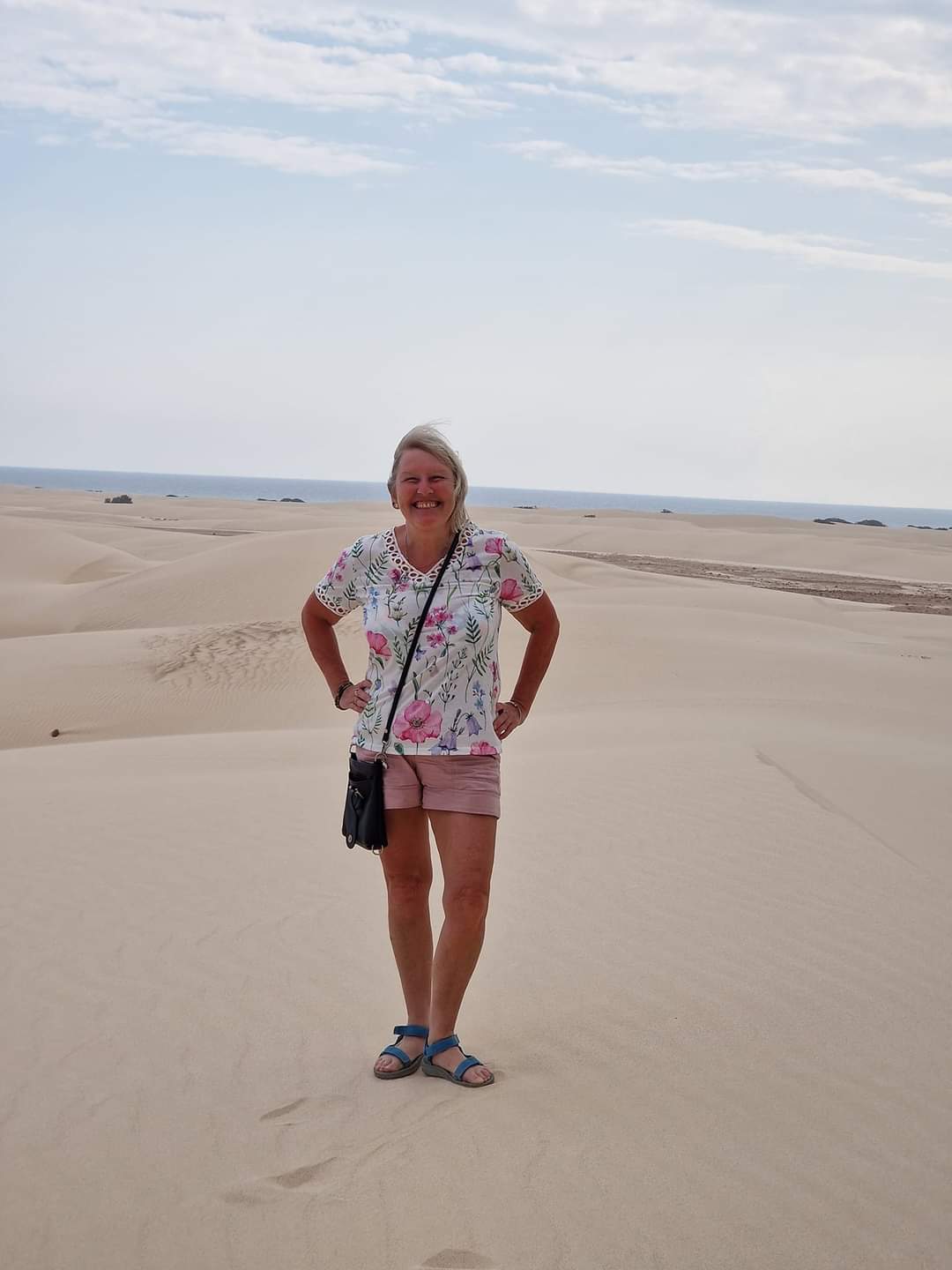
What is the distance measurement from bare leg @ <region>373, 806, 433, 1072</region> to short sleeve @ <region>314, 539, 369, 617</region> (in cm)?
69

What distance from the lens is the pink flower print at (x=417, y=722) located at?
138 inches

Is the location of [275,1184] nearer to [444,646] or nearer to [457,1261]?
[457,1261]

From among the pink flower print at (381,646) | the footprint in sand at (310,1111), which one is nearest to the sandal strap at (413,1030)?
the footprint in sand at (310,1111)

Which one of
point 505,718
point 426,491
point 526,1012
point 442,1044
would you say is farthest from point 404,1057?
point 426,491

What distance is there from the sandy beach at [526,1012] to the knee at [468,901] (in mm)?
534

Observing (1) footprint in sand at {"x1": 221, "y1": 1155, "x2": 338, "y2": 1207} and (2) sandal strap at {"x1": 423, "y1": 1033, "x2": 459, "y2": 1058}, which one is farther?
(2) sandal strap at {"x1": 423, "y1": 1033, "x2": 459, "y2": 1058}

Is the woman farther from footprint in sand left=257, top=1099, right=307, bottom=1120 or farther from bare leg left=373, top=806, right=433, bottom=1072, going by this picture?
footprint in sand left=257, top=1099, right=307, bottom=1120

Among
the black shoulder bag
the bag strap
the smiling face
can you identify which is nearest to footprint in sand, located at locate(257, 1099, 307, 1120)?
the black shoulder bag

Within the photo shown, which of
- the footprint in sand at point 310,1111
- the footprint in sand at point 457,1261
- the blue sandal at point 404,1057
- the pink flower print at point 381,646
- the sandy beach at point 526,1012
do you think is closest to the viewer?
the footprint in sand at point 457,1261

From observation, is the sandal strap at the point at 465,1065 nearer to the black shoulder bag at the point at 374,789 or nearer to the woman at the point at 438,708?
the woman at the point at 438,708

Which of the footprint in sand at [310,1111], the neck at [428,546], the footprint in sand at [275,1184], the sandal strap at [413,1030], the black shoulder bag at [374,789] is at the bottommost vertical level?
the footprint in sand at [310,1111]

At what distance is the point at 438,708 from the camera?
3.52m

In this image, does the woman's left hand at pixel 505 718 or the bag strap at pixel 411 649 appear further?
the woman's left hand at pixel 505 718

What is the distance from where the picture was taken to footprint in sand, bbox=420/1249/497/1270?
2.74m
